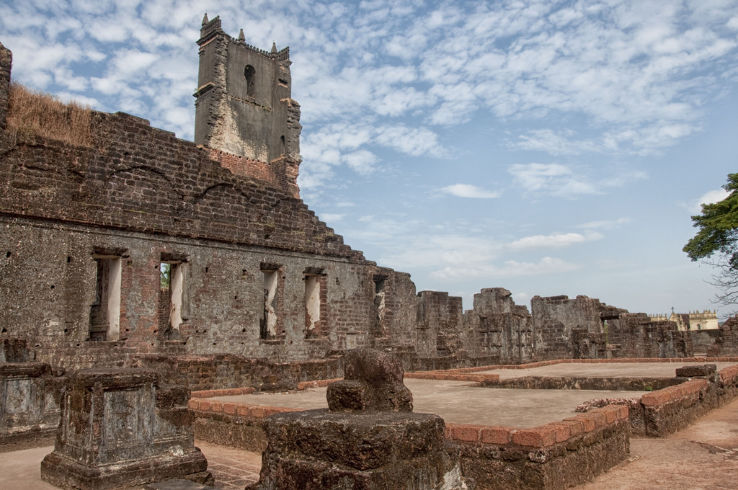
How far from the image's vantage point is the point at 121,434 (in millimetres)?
4738

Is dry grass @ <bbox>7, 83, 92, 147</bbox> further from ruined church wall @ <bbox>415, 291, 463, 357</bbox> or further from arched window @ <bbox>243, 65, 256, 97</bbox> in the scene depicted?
arched window @ <bbox>243, 65, 256, 97</bbox>

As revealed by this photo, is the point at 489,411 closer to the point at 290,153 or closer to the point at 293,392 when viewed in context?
the point at 293,392

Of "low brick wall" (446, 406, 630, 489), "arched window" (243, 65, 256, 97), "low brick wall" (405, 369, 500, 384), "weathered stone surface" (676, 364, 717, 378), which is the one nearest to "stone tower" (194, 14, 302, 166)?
"arched window" (243, 65, 256, 97)

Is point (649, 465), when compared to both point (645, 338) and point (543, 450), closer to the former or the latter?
point (543, 450)

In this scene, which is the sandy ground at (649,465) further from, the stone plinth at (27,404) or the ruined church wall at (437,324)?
the ruined church wall at (437,324)

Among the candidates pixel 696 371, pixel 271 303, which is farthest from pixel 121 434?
pixel 271 303

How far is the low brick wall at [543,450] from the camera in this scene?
4.57 meters

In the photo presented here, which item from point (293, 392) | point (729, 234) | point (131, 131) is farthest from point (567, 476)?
point (729, 234)

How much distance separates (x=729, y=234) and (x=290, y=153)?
80.2 feet

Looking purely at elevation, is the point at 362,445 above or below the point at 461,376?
above

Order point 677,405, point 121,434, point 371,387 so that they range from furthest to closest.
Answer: point 677,405
point 121,434
point 371,387

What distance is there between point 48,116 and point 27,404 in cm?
875

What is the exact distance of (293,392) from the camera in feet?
31.5

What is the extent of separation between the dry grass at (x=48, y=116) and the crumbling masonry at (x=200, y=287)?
22cm
